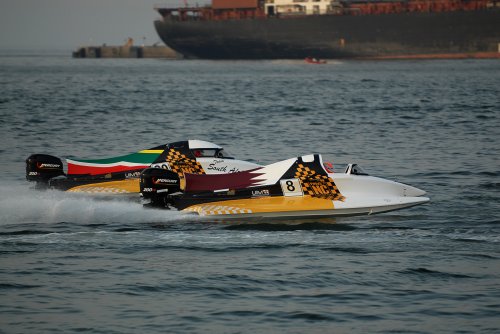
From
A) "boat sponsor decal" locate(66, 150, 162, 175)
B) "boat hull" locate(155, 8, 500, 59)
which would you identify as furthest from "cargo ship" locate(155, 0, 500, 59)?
"boat sponsor decal" locate(66, 150, 162, 175)

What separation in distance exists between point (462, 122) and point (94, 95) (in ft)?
134

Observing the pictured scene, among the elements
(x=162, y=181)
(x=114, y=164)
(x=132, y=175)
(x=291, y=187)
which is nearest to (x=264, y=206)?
(x=291, y=187)

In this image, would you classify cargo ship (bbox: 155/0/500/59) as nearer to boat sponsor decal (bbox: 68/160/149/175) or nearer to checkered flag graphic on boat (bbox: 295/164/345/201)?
boat sponsor decal (bbox: 68/160/149/175)

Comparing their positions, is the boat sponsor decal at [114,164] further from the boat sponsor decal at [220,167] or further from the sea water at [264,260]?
the boat sponsor decal at [220,167]

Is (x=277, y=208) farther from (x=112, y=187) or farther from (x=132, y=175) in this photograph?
(x=112, y=187)

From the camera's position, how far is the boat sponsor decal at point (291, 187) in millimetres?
22656

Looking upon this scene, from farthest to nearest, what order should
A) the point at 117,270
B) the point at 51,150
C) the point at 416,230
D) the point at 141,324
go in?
the point at 51,150 < the point at 416,230 < the point at 117,270 < the point at 141,324

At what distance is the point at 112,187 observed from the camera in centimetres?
2666

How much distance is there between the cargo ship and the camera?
5482 inches

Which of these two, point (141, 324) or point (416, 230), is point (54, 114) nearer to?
point (416, 230)

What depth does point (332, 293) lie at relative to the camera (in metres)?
16.9

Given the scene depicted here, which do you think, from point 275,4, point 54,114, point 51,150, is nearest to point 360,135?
point 51,150

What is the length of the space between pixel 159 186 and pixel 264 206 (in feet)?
8.83

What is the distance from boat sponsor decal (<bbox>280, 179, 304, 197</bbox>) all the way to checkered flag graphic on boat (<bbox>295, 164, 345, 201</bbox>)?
0.10 metres
